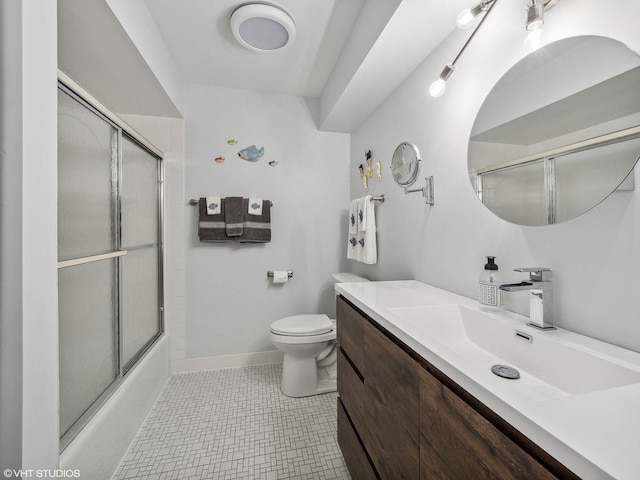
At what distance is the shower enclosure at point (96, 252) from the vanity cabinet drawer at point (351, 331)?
1.06 meters

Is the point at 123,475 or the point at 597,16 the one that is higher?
the point at 597,16

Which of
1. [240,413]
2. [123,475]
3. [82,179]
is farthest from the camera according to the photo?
[240,413]

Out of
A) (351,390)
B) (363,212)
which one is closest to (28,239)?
(351,390)

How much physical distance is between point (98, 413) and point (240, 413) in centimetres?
79

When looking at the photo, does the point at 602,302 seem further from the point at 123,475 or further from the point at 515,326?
the point at 123,475

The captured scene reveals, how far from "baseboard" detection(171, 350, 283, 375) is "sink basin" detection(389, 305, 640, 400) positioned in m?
1.78

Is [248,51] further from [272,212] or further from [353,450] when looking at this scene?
[353,450]

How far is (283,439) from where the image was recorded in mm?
1536

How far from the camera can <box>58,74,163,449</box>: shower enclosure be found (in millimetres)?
1049

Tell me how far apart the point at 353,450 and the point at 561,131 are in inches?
52.6

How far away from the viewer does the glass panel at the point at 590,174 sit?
0.68 m

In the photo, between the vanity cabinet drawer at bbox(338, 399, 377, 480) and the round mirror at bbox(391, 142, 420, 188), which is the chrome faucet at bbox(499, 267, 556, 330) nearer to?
the vanity cabinet drawer at bbox(338, 399, 377, 480)

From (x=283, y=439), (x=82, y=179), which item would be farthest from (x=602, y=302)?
(x=82, y=179)

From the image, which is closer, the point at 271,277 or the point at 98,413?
the point at 98,413
